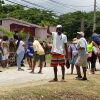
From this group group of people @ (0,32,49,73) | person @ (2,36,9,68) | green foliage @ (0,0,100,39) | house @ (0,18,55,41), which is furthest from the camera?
green foliage @ (0,0,100,39)

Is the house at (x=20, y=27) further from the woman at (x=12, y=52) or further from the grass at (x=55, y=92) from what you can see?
the grass at (x=55, y=92)

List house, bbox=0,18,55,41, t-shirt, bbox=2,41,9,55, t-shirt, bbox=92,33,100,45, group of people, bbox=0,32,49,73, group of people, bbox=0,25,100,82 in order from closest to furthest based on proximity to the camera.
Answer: group of people, bbox=0,25,100,82, t-shirt, bbox=92,33,100,45, group of people, bbox=0,32,49,73, t-shirt, bbox=2,41,9,55, house, bbox=0,18,55,41

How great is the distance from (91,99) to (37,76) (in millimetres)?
5864

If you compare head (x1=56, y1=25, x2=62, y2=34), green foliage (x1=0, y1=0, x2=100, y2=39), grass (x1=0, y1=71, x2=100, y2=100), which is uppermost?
green foliage (x1=0, y1=0, x2=100, y2=39)

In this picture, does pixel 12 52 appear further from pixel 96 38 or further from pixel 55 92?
pixel 55 92

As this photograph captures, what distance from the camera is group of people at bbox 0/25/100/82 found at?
14898 mm

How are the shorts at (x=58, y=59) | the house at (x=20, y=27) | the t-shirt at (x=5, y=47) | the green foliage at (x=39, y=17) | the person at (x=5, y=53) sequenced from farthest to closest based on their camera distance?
the green foliage at (x=39, y=17), the house at (x=20, y=27), the t-shirt at (x=5, y=47), the person at (x=5, y=53), the shorts at (x=58, y=59)

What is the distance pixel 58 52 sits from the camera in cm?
1478

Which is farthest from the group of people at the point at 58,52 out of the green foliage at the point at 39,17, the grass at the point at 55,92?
the green foliage at the point at 39,17

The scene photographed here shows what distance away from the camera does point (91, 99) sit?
1234 centimetres

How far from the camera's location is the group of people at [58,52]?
1490 centimetres

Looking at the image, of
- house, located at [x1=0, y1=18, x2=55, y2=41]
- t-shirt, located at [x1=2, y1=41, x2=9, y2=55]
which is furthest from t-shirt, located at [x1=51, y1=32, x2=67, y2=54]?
house, located at [x1=0, y1=18, x2=55, y2=41]

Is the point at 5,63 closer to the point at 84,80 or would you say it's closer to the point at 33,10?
the point at 84,80

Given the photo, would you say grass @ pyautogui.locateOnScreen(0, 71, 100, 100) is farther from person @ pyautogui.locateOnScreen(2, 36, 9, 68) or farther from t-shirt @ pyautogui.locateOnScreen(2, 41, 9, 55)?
t-shirt @ pyautogui.locateOnScreen(2, 41, 9, 55)
